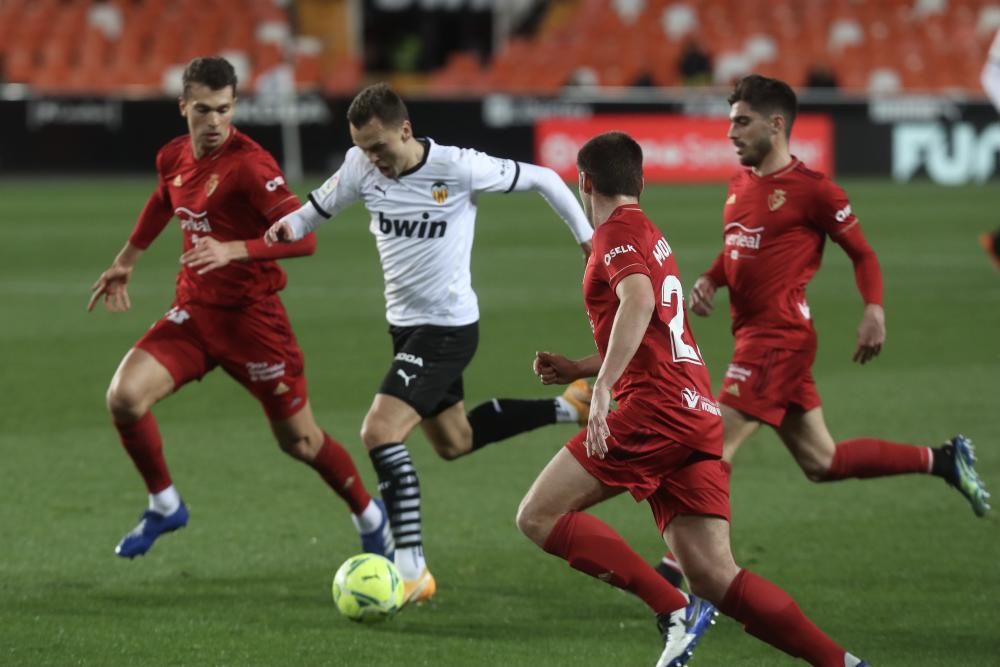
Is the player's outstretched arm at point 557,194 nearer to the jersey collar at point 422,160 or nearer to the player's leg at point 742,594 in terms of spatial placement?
the jersey collar at point 422,160

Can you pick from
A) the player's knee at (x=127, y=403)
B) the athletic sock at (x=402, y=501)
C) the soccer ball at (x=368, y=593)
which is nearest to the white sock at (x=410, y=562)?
the athletic sock at (x=402, y=501)

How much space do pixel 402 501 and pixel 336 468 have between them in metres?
0.64

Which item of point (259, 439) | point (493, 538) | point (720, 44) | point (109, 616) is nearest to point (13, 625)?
point (109, 616)

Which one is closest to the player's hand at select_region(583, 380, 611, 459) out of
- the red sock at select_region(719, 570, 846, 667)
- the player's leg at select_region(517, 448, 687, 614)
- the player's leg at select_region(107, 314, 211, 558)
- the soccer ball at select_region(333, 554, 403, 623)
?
the player's leg at select_region(517, 448, 687, 614)

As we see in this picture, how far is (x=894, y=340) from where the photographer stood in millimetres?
12062

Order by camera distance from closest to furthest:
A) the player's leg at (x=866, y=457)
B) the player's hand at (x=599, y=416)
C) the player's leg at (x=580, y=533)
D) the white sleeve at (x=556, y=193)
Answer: the player's hand at (x=599, y=416)
the player's leg at (x=580, y=533)
the white sleeve at (x=556, y=193)
the player's leg at (x=866, y=457)

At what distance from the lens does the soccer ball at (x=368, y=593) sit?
5.41m

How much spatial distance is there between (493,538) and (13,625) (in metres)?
2.10

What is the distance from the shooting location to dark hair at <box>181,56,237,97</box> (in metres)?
6.27

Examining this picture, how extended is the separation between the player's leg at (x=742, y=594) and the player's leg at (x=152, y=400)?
7.98ft

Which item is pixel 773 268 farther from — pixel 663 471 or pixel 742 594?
pixel 742 594

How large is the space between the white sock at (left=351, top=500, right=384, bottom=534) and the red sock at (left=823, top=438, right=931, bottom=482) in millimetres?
1798

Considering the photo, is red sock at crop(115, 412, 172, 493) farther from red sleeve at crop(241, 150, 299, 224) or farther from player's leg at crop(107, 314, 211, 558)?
red sleeve at crop(241, 150, 299, 224)

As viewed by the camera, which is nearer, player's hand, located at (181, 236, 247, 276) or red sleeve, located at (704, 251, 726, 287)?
player's hand, located at (181, 236, 247, 276)
